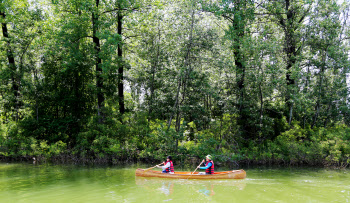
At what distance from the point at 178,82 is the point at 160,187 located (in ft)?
32.2

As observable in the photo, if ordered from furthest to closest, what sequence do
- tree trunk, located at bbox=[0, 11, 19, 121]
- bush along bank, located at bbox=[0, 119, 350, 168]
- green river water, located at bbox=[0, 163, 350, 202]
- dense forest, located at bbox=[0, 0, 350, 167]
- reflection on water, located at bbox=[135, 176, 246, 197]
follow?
tree trunk, located at bbox=[0, 11, 19, 121], dense forest, located at bbox=[0, 0, 350, 167], bush along bank, located at bbox=[0, 119, 350, 168], reflection on water, located at bbox=[135, 176, 246, 197], green river water, located at bbox=[0, 163, 350, 202]

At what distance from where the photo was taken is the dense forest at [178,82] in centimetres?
1862

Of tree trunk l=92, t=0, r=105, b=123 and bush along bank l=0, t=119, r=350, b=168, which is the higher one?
tree trunk l=92, t=0, r=105, b=123

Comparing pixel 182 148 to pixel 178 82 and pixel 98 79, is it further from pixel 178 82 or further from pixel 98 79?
pixel 98 79

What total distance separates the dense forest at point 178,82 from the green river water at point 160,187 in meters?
3.37

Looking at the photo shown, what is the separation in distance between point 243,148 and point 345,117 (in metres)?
9.80

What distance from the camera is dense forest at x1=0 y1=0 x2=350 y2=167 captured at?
18.6m

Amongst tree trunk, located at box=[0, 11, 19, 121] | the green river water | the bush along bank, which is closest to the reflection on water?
the green river water

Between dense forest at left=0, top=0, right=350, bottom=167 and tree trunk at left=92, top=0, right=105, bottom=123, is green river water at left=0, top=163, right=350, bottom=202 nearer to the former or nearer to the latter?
dense forest at left=0, top=0, right=350, bottom=167

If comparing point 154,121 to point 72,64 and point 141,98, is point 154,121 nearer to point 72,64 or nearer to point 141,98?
point 141,98

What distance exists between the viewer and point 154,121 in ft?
70.0

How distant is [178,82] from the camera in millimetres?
20453

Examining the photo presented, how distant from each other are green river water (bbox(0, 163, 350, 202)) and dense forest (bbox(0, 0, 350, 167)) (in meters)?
3.37

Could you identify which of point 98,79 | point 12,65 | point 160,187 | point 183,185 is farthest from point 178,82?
point 12,65
